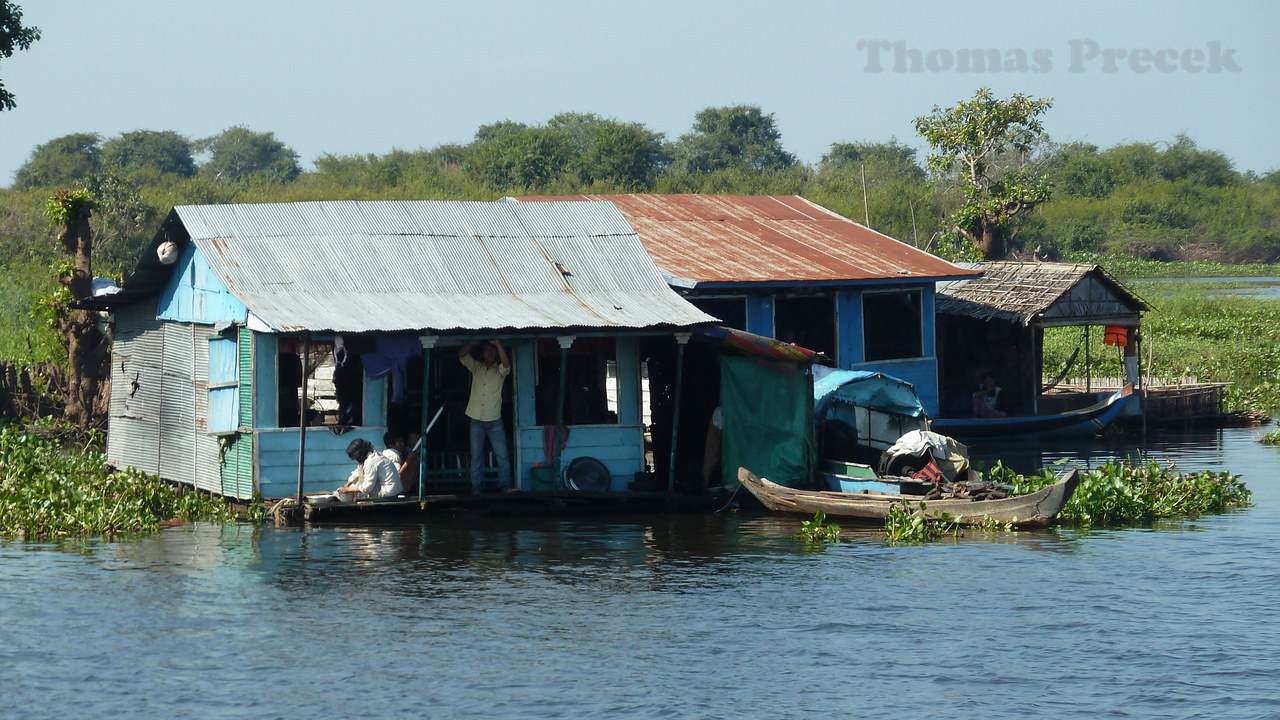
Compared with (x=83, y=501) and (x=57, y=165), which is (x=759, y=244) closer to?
(x=83, y=501)

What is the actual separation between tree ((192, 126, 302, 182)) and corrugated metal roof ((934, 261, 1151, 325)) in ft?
204

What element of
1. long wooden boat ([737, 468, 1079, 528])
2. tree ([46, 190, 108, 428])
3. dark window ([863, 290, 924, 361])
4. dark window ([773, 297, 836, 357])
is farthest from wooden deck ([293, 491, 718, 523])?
tree ([46, 190, 108, 428])

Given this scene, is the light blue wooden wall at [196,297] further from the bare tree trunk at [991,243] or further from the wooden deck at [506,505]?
the bare tree trunk at [991,243]

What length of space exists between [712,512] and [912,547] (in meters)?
2.69

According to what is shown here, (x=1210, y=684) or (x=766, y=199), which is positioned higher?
(x=766, y=199)

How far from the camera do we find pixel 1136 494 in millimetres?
16047

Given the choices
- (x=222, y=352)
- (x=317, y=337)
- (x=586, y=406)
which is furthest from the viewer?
(x=586, y=406)

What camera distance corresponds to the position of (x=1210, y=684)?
33.6 ft

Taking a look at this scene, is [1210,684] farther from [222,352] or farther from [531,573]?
[222,352]

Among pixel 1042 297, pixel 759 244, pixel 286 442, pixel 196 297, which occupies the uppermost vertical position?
pixel 759 244

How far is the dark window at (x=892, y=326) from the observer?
22016 mm

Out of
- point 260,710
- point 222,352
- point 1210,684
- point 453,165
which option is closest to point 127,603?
point 260,710

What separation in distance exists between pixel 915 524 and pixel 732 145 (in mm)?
66398

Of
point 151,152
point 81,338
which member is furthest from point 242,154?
point 81,338
